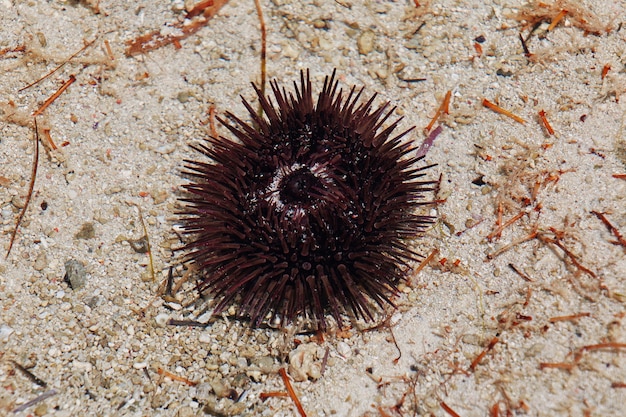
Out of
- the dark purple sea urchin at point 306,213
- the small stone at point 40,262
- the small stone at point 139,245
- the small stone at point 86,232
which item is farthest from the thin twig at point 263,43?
the small stone at point 40,262

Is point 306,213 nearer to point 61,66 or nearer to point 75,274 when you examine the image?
point 75,274

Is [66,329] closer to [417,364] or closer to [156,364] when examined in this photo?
[156,364]

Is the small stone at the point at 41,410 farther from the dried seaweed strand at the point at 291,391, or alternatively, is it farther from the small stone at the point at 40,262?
the dried seaweed strand at the point at 291,391

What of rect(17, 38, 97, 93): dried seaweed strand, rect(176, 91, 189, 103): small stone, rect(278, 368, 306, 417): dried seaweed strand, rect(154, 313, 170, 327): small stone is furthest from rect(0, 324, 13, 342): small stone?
rect(176, 91, 189, 103): small stone

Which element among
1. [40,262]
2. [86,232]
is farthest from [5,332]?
[86,232]

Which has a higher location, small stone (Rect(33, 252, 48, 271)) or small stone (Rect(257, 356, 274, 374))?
small stone (Rect(33, 252, 48, 271))

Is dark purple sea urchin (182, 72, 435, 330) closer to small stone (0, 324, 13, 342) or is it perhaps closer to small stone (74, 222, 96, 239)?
small stone (74, 222, 96, 239)

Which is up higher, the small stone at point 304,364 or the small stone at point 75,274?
the small stone at point 75,274
